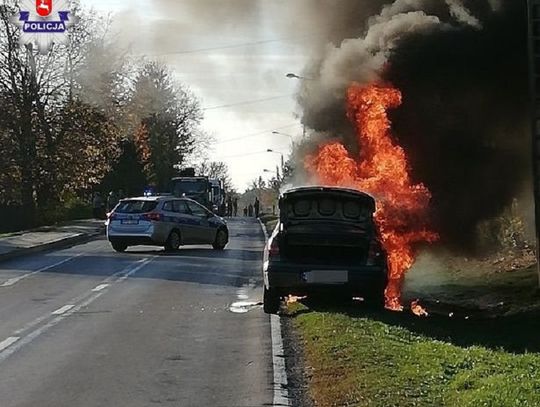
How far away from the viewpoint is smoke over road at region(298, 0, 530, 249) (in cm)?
1881

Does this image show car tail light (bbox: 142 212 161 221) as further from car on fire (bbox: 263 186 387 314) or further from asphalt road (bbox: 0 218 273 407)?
car on fire (bbox: 263 186 387 314)

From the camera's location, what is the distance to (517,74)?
62.0 feet

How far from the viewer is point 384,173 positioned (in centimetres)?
1786

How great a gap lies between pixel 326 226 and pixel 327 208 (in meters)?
0.40

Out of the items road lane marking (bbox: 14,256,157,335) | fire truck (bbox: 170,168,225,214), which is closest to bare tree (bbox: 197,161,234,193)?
fire truck (bbox: 170,168,225,214)

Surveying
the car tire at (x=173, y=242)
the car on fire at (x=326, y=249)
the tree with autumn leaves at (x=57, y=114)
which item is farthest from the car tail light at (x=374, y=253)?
the tree with autumn leaves at (x=57, y=114)

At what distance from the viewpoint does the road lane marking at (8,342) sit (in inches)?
425

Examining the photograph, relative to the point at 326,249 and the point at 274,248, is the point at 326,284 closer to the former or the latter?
the point at 326,249

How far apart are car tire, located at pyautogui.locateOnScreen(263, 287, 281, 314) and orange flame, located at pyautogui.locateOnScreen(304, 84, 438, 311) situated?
12.1 feet

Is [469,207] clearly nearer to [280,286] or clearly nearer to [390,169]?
[390,169]

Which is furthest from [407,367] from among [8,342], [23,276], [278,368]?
[23,276]

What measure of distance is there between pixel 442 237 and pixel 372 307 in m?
6.66

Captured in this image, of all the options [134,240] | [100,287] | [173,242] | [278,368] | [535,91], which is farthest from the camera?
[173,242]

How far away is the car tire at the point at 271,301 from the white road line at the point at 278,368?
35cm
